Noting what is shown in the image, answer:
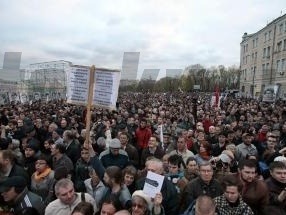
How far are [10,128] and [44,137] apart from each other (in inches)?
48.0

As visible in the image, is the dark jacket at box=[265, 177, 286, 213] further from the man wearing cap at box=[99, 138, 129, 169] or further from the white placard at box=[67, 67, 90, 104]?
the white placard at box=[67, 67, 90, 104]

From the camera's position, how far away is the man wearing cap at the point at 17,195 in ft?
Result: 15.3

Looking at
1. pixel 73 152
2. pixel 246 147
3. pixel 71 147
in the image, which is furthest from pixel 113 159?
pixel 246 147

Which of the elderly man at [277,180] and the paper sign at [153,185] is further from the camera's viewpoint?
the elderly man at [277,180]

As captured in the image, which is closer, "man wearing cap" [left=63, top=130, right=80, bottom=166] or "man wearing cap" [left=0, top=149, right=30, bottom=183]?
"man wearing cap" [left=0, top=149, right=30, bottom=183]

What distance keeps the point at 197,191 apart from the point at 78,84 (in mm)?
2817

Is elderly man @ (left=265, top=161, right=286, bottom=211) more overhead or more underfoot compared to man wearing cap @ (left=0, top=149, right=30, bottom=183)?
more overhead

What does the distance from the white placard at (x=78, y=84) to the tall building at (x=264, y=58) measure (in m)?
54.6

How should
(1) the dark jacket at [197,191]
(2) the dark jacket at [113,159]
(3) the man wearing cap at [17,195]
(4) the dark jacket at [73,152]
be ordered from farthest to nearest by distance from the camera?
(4) the dark jacket at [73,152], (2) the dark jacket at [113,159], (1) the dark jacket at [197,191], (3) the man wearing cap at [17,195]

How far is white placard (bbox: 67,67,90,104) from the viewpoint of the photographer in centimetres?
651

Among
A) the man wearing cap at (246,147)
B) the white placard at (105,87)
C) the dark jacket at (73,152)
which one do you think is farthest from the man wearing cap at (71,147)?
the man wearing cap at (246,147)

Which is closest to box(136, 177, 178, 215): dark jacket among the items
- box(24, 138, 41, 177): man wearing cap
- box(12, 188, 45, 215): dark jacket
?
box(12, 188, 45, 215): dark jacket

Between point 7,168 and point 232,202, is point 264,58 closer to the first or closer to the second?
point 7,168

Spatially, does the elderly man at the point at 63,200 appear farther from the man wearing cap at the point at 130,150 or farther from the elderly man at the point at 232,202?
the man wearing cap at the point at 130,150
